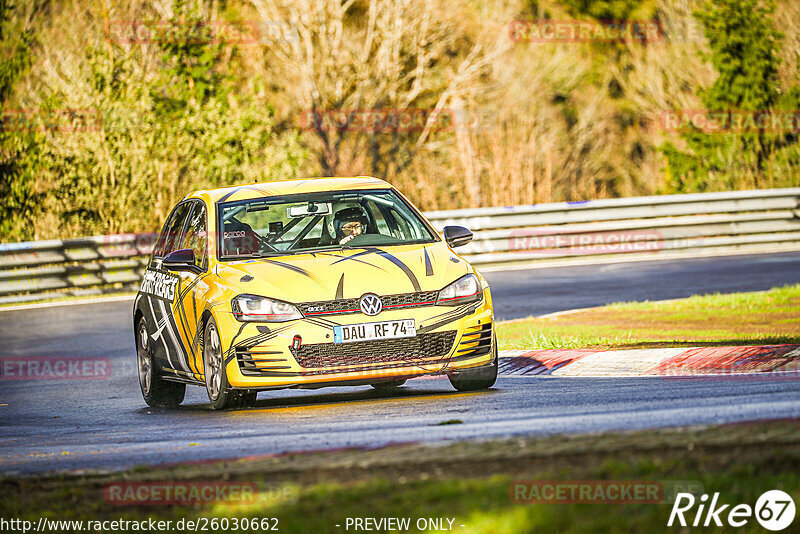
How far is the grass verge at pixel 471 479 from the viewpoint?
14.6ft

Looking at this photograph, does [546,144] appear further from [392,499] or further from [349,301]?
[392,499]

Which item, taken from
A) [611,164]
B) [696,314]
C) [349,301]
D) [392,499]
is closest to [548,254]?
[696,314]

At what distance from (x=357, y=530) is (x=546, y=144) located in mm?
38574

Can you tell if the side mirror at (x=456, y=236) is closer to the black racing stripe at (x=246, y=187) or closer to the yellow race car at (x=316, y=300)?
the yellow race car at (x=316, y=300)

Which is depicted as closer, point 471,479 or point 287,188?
point 471,479

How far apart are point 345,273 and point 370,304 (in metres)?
0.33

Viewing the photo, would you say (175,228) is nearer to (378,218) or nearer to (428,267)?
(378,218)

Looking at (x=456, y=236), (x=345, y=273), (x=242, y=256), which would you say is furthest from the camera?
(x=456, y=236)

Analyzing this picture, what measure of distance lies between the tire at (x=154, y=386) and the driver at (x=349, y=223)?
6.04ft

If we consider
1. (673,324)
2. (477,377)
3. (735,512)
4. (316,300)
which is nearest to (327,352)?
Answer: (316,300)

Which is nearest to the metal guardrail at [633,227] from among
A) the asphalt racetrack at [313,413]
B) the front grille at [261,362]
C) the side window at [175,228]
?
the asphalt racetrack at [313,413]

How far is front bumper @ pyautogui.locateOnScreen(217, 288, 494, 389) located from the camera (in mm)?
8711

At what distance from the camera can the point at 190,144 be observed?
84.5 ft

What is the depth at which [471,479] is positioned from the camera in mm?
4914
